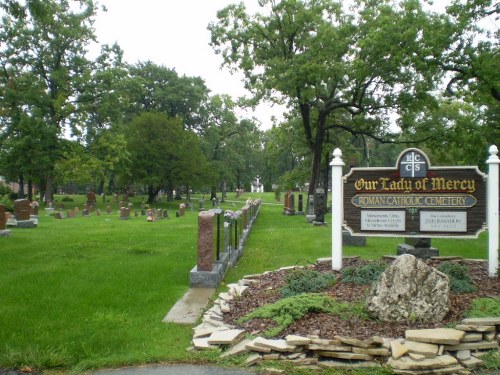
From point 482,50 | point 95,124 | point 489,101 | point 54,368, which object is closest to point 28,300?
point 54,368

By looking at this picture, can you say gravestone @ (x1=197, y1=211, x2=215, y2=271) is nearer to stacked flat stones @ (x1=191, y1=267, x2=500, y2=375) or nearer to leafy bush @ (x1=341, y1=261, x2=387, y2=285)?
leafy bush @ (x1=341, y1=261, x2=387, y2=285)

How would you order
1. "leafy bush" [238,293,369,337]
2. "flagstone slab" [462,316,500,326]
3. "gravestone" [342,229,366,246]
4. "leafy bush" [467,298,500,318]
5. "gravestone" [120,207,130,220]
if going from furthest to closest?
"gravestone" [120,207,130,220]
"gravestone" [342,229,366,246]
"leafy bush" [238,293,369,337]
"leafy bush" [467,298,500,318]
"flagstone slab" [462,316,500,326]

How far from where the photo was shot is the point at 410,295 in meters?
5.84

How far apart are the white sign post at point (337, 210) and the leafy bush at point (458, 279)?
5.70 ft

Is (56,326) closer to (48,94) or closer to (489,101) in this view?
(489,101)

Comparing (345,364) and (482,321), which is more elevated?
(482,321)

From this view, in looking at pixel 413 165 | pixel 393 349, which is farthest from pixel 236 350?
pixel 413 165

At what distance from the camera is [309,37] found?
2708 cm

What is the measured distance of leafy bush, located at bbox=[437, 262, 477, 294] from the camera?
693 centimetres

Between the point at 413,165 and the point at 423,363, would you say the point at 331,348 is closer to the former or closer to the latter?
the point at 423,363

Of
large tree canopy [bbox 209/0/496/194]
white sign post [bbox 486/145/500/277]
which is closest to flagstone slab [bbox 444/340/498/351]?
white sign post [bbox 486/145/500/277]

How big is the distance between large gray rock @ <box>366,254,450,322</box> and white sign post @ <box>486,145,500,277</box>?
8.63 feet

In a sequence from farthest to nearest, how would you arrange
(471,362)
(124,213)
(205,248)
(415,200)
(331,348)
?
(124,213)
(205,248)
(415,200)
(331,348)
(471,362)

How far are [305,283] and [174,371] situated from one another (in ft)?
10.0
